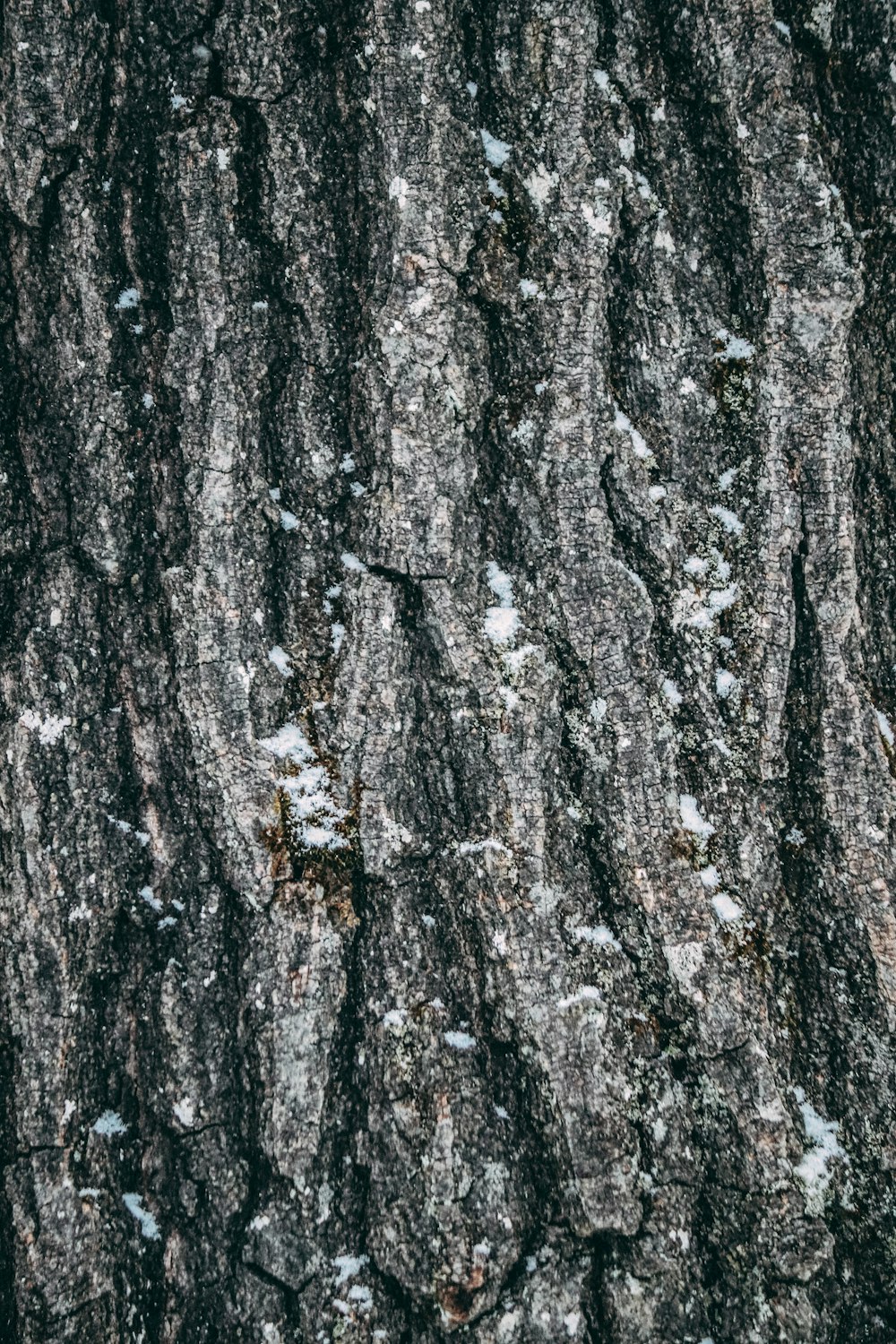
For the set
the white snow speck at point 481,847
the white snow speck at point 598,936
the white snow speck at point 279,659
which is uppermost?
the white snow speck at point 279,659

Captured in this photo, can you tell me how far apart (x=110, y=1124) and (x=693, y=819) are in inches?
41.0

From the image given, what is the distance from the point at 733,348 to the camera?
4.18ft

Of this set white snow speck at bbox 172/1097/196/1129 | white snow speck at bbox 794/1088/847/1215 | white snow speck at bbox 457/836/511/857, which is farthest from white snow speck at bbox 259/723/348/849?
white snow speck at bbox 794/1088/847/1215

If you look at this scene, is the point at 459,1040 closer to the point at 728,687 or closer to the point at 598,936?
the point at 598,936

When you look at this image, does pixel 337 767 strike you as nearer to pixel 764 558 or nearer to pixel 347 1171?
pixel 347 1171

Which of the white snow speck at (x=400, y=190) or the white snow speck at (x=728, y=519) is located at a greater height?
the white snow speck at (x=400, y=190)

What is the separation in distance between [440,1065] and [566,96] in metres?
1.53

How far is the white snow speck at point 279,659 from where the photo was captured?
49.3 inches

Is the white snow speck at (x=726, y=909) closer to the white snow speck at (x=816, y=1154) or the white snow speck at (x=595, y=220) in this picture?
the white snow speck at (x=816, y=1154)

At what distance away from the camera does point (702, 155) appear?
49.8 inches

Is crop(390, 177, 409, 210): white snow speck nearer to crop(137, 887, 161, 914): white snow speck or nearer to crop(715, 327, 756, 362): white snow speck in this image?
crop(715, 327, 756, 362): white snow speck

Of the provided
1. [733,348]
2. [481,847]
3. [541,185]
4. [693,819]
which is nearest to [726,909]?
[693,819]

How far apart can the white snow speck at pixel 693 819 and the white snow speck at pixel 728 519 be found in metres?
0.43

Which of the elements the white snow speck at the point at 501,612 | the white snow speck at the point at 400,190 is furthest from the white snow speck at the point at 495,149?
the white snow speck at the point at 501,612
